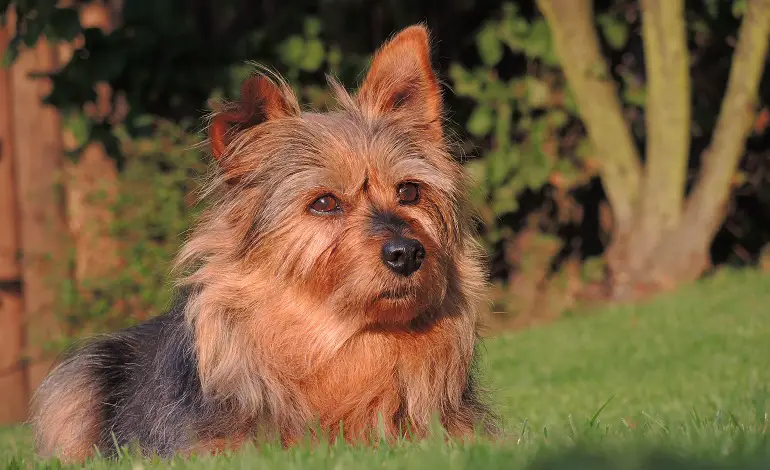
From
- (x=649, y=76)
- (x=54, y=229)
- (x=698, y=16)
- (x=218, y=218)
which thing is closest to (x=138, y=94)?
(x=54, y=229)

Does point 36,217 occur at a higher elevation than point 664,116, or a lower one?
lower

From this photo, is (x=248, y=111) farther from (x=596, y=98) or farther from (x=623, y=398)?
(x=596, y=98)

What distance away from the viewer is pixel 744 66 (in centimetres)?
1083

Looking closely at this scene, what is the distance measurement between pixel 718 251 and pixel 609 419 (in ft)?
22.5

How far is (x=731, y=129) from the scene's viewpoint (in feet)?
36.1

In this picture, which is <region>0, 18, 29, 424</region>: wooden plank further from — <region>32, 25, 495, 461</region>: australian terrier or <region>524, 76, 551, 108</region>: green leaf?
<region>32, 25, 495, 461</region>: australian terrier

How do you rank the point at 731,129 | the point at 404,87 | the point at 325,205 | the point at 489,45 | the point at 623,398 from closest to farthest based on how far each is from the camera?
the point at 325,205 → the point at 404,87 → the point at 623,398 → the point at 731,129 → the point at 489,45

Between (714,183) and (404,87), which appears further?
(714,183)

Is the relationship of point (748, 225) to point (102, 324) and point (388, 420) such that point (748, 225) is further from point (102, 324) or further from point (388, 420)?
point (388, 420)

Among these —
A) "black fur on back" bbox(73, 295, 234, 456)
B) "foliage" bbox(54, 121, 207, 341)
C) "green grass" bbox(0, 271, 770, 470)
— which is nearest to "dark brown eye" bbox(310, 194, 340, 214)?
"black fur on back" bbox(73, 295, 234, 456)

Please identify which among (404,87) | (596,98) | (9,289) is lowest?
(9,289)

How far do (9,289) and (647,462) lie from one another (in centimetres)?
921

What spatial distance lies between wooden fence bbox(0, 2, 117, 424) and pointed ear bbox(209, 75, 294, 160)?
6.17m

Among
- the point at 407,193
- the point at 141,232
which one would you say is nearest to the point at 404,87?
the point at 407,193
